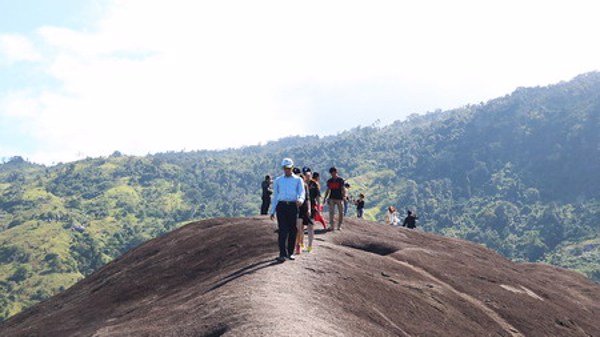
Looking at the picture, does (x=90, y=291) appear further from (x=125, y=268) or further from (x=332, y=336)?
(x=332, y=336)

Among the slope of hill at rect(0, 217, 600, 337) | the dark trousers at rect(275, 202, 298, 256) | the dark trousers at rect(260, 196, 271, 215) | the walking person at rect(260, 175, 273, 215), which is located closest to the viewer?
the slope of hill at rect(0, 217, 600, 337)

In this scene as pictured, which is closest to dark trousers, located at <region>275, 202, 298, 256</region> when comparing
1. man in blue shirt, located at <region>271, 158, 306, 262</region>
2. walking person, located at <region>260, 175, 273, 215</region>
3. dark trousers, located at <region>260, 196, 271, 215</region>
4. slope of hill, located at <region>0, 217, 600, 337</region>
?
man in blue shirt, located at <region>271, 158, 306, 262</region>

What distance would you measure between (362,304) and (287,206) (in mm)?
3603

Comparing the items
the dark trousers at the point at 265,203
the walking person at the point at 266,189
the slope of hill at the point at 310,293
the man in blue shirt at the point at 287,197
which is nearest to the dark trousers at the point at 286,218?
the man in blue shirt at the point at 287,197

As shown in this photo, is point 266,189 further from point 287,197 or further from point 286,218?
point 287,197

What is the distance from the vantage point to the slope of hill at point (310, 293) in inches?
715

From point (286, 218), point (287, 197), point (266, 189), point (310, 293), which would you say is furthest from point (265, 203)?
point (310, 293)

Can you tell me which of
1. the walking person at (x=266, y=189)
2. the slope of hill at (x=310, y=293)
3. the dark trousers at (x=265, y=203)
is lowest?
the slope of hill at (x=310, y=293)

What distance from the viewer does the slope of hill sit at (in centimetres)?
1816

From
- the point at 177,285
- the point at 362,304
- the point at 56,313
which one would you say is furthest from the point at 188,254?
the point at 362,304

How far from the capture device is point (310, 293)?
19.5m

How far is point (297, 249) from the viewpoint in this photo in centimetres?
2453

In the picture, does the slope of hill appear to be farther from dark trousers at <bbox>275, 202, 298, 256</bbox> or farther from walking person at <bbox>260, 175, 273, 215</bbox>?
walking person at <bbox>260, 175, 273, 215</bbox>

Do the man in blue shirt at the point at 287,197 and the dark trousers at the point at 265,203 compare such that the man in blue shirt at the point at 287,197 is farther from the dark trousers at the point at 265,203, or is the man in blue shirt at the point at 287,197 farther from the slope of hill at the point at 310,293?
the dark trousers at the point at 265,203
